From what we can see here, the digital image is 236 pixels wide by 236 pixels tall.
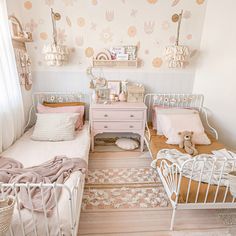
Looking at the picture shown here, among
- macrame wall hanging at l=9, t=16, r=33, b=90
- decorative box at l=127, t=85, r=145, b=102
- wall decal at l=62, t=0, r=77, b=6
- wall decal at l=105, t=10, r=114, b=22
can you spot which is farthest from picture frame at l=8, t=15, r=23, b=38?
decorative box at l=127, t=85, r=145, b=102

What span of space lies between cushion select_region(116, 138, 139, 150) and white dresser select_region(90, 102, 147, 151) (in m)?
0.33

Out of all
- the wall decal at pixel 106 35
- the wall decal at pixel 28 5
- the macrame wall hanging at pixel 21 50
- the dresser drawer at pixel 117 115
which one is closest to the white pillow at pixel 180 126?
the dresser drawer at pixel 117 115

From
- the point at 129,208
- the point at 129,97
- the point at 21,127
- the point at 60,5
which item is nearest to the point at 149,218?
the point at 129,208

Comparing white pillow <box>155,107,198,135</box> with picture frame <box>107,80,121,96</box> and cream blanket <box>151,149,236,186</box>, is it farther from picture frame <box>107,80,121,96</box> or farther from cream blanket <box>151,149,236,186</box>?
picture frame <box>107,80,121,96</box>

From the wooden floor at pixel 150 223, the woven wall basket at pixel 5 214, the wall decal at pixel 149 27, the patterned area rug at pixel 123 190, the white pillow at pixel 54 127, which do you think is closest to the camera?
the woven wall basket at pixel 5 214

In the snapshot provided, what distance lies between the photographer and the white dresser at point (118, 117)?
2.66 m

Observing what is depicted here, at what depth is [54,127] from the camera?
7.72 feet

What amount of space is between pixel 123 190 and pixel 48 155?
0.96 metres

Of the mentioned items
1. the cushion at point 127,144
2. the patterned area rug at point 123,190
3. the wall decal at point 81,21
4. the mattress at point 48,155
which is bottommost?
the patterned area rug at point 123,190

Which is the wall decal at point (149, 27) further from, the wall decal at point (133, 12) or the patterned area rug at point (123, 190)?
the patterned area rug at point (123, 190)

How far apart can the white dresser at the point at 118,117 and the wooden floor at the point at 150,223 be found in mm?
1233

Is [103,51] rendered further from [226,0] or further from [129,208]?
[129,208]

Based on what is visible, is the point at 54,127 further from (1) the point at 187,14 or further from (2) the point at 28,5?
(1) the point at 187,14

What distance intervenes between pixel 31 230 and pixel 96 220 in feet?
2.36
